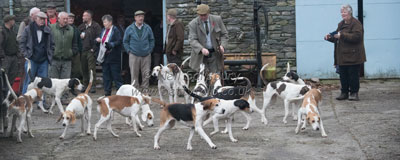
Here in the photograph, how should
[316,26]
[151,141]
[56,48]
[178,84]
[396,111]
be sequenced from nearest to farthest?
[151,141] < [396,111] < [178,84] < [56,48] < [316,26]

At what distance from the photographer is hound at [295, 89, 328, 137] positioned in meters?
8.05

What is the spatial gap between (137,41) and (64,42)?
149cm

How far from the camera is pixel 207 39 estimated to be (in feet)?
34.5

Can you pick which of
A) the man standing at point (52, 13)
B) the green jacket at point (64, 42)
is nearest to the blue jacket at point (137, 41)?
the green jacket at point (64, 42)

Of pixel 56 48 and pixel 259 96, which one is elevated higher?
pixel 56 48

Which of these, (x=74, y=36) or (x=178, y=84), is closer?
(x=178, y=84)

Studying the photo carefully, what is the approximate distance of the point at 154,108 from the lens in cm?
1152

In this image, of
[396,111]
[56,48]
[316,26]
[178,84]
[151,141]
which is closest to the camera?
[151,141]

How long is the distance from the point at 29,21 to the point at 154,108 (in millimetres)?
3366

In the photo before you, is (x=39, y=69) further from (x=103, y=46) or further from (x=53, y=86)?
(x=103, y=46)

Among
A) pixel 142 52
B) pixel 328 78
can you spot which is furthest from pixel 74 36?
pixel 328 78

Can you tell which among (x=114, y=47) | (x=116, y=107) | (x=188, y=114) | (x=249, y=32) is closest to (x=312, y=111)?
(x=188, y=114)

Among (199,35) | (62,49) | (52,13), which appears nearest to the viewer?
(199,35)

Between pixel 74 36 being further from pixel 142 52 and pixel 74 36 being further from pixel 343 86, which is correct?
pixel 343 86
